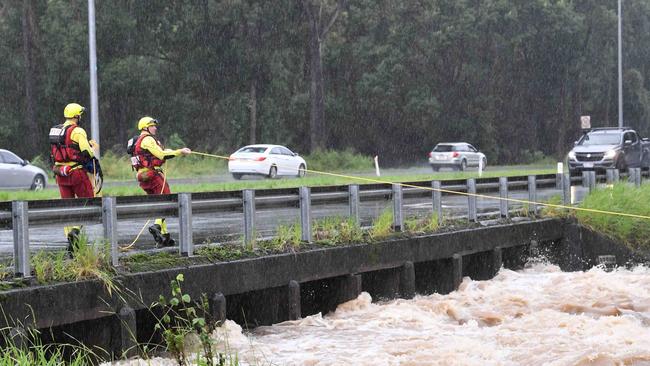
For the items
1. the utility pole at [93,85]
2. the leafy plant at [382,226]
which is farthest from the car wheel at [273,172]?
the leafy plant at [382,226]

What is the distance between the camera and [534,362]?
34.7 feet

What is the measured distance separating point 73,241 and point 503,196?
9.13m

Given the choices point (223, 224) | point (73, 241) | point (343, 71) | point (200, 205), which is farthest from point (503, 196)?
point (343, 71)

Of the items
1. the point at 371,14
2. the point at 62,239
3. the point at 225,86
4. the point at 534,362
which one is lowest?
the point at 534,362

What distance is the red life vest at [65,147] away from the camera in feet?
38.4

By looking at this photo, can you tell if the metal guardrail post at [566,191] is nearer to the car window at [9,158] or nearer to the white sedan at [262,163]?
the car window at [9,158]

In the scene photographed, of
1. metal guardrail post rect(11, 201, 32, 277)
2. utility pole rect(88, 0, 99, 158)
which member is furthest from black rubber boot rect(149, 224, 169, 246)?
utility pole rect(88, 0, 99, 158)

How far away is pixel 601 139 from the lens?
35719 millimetres

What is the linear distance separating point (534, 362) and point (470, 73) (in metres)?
56.4

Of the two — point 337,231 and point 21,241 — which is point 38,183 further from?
point 21,241

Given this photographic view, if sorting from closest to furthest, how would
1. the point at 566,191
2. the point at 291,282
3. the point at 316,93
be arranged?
the point at 291,282 → the point at 566,191 → the point at 316,93

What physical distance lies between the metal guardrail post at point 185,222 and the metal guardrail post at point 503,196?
749cm

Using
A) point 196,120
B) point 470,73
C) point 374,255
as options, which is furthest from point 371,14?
point 374,255

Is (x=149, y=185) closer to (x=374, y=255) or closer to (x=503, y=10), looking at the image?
(x=374, y=255)
